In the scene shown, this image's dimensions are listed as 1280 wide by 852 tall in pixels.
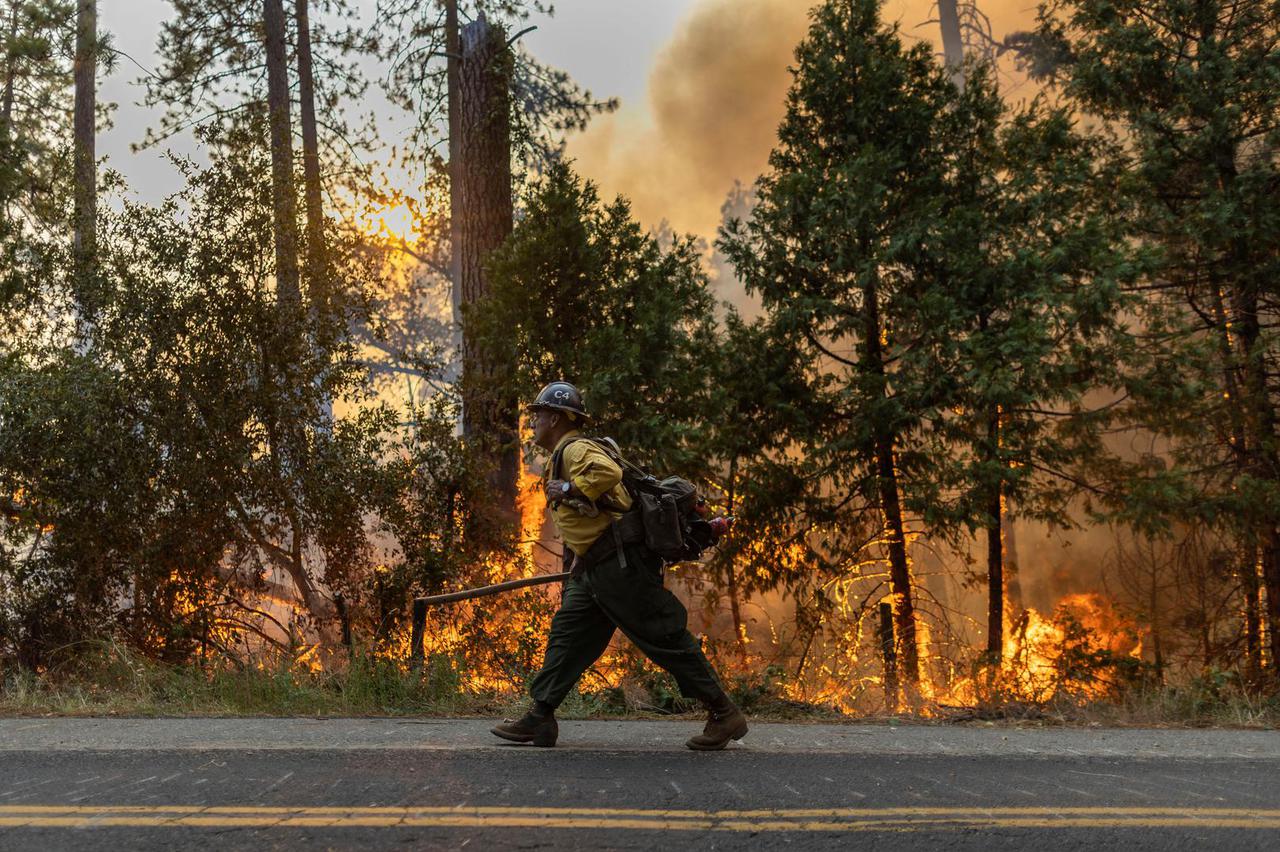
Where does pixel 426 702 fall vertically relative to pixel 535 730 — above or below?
below

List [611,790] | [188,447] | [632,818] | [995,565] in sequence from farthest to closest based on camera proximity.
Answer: [995,565]
[188,447]
[611,790]
[632,818]

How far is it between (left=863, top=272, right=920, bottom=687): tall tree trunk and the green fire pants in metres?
10.3

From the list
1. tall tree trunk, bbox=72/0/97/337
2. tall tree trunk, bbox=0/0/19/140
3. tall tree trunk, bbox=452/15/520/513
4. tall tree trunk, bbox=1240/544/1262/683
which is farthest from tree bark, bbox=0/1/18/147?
tall tree trunk, bbox=1240/544/1262/683

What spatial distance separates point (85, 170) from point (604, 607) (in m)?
16.0

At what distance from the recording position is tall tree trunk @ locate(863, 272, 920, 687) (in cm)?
1666

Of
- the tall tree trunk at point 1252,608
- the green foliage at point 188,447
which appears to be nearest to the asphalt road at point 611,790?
the green foliage at point 188,447

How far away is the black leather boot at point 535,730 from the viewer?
6523 mm

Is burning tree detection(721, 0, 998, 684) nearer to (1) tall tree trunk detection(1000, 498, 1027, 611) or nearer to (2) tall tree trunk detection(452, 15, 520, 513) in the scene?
(2) tall tree trunk detection(452, 15, 520, 513)

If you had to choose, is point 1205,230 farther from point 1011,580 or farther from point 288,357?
point 288,357

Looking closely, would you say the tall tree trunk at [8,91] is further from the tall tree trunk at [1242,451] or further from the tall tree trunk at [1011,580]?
the tall tree trunk at [1242,451]

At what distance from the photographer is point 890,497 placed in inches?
666

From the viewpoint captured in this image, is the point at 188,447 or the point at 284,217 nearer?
the point at 188,447

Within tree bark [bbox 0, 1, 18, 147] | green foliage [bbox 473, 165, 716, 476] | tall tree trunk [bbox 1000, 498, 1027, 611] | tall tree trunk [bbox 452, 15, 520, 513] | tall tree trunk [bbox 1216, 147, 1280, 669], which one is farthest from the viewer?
tree bark [bbox 0, 1, 18, 147]

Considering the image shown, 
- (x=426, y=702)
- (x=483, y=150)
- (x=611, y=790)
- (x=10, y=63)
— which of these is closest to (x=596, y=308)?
(x=483, y=150)
